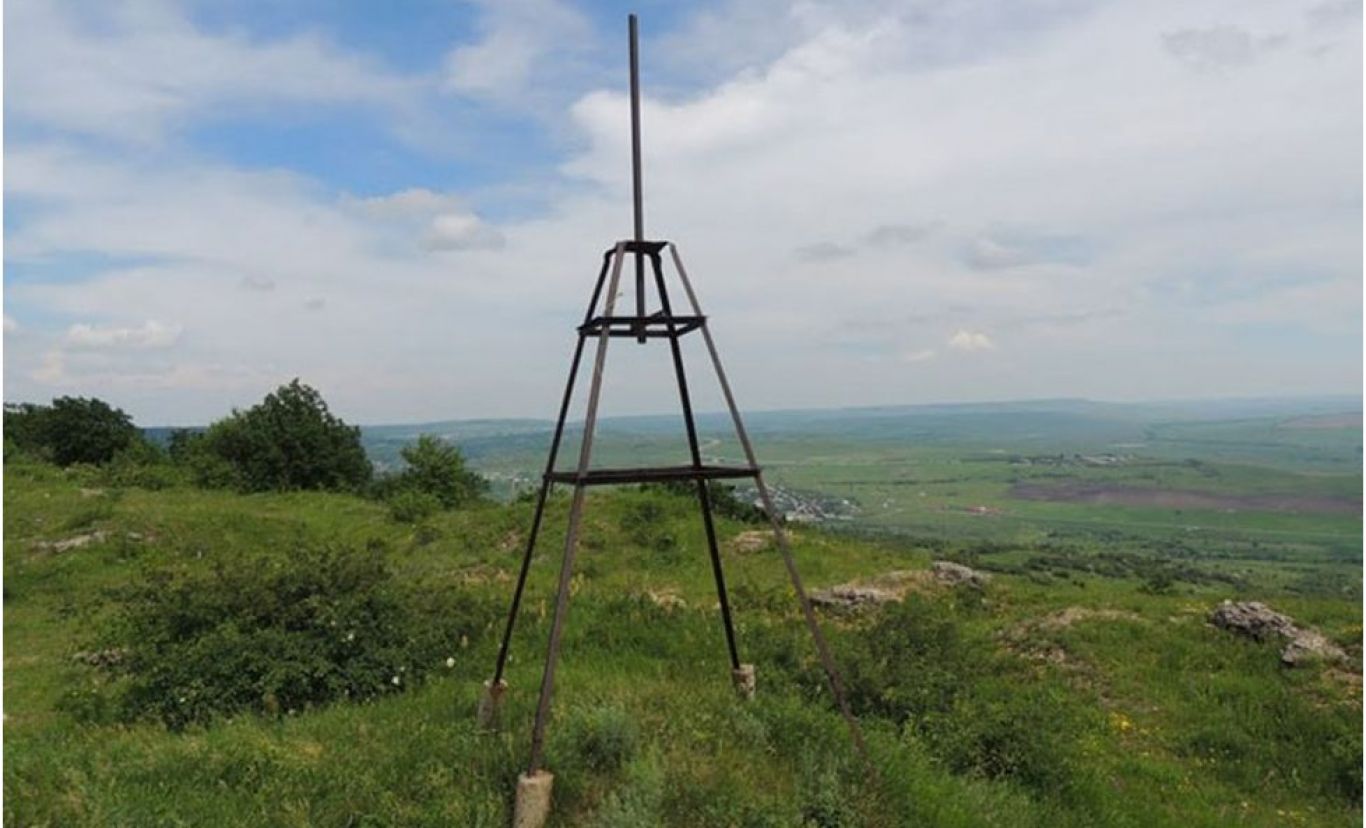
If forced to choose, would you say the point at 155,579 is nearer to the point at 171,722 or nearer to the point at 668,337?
the point at 171,722

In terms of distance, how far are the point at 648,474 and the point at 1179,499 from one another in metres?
132

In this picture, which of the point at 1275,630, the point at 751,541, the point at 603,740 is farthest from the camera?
the point at 751,541

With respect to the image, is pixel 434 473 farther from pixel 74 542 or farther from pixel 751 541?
pixel 751 541

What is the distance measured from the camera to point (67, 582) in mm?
18969

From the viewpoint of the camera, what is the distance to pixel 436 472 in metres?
40.6

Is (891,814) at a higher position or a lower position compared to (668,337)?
lower

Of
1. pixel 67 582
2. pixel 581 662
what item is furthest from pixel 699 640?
pixel 67 582

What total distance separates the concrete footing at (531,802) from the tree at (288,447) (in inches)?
1322

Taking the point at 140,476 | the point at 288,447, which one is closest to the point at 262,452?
the point at 288,447

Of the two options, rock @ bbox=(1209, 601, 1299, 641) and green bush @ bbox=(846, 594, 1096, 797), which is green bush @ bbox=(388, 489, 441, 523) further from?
rock @ bbox=(1209, 601, 1299, 641)

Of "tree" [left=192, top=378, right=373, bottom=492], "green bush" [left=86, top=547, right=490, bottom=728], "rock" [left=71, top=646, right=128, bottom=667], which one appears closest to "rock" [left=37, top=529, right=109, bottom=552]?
"rock" [left=71, top=646, right=128, bottom=667]

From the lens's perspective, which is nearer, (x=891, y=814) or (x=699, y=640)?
(x=891, y=814)

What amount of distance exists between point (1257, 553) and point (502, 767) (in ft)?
281

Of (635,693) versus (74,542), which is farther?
(74,542)
